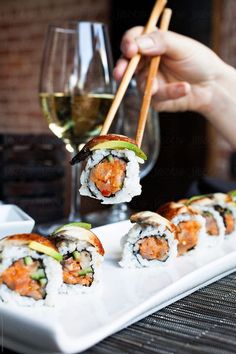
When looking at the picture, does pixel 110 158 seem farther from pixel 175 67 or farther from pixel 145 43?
pixel 175 67

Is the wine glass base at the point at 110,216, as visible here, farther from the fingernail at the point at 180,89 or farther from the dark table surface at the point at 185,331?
the dark table surface at the point at 185,331

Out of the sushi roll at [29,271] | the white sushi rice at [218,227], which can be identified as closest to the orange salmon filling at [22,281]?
the sushi roll at [29,271]

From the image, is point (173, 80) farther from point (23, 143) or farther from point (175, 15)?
point (175, 15)

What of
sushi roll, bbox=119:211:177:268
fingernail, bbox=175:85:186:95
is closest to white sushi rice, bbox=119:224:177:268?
sushi roll, bbox=119:211:177:268

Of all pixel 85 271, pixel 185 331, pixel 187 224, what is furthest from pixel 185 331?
pixel 187 224

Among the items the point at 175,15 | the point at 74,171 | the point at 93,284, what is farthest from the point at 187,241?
the point at 175,15
